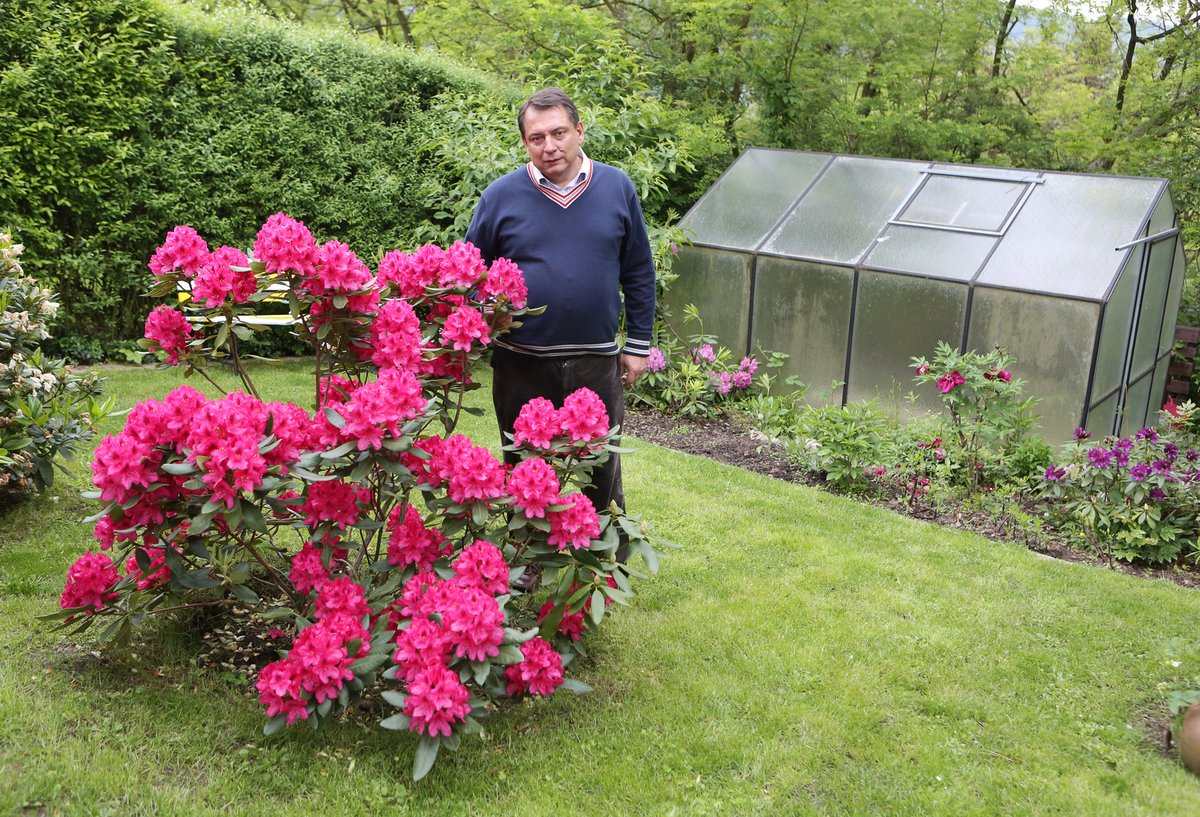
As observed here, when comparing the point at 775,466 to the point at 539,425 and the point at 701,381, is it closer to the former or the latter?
the point at 701,381

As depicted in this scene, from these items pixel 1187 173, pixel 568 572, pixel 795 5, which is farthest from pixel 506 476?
pixel 1187 173

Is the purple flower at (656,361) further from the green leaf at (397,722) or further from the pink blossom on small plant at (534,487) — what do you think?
the green leaf at (397,722)

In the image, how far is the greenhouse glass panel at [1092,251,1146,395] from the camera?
222 inches

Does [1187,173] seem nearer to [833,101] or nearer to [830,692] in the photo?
[833,101]

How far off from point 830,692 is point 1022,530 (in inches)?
90.6

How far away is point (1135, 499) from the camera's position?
4.57 meters

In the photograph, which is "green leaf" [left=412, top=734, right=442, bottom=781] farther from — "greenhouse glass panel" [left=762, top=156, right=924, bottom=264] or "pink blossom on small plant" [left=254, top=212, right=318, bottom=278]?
"greenhouse glass panel" [left=762, top=156, right=924, bottom=264]

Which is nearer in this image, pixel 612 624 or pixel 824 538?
pixel 612 624

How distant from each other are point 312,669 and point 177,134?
19.1 feet

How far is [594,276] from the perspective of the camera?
10.4 feet

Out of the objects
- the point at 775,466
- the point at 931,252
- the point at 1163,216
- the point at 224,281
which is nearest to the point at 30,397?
the point at 224,281

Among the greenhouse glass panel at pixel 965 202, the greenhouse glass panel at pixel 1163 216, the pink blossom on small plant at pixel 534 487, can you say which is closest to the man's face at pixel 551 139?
the pink blossom on small plant at pixel 534 487

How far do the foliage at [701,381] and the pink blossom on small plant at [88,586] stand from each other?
4459 millimetres

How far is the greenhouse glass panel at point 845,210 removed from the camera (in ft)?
22.0
